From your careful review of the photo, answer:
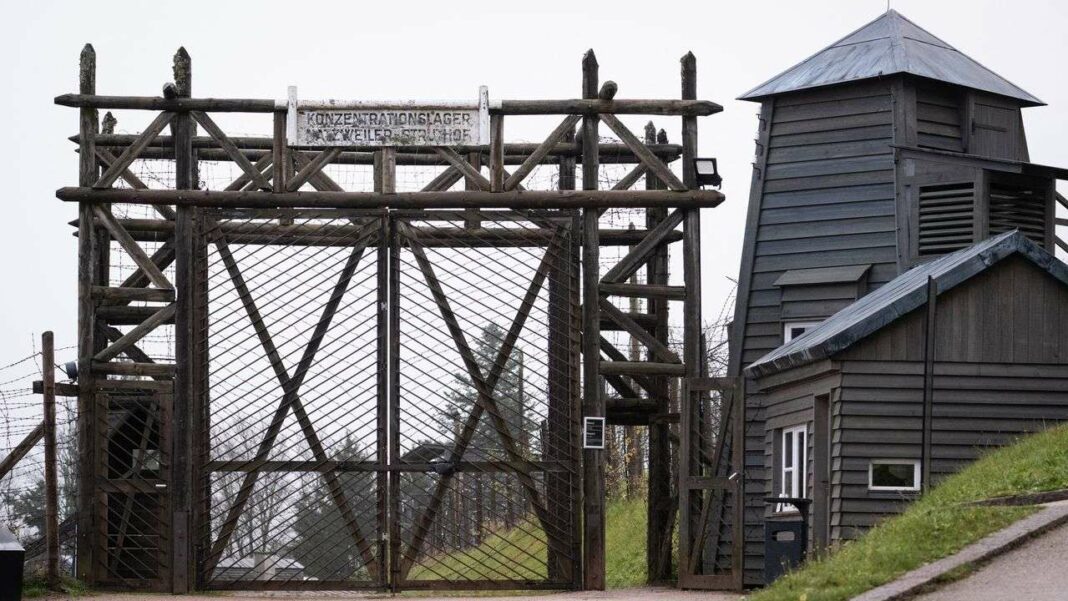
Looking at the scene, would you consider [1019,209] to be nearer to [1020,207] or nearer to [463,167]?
[1020,207]

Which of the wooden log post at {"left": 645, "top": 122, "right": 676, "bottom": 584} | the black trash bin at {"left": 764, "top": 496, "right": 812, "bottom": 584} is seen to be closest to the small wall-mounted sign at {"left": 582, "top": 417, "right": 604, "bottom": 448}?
the wooden log post at {"left": 645, "top": 122, "right": 676, "bottom": 584}

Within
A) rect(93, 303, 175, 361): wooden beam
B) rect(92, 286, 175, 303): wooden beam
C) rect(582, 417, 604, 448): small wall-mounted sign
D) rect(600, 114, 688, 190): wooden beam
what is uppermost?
rect(600, 114, 688, 190): wooden beam

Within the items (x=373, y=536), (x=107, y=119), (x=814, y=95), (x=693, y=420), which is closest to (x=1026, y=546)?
(x=693, y=420)

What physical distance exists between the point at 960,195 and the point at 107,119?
13.1 metres

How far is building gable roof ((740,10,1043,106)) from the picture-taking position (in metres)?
24.4

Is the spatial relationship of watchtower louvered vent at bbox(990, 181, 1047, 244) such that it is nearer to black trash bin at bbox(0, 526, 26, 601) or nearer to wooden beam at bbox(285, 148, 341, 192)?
wooden beam at bbox(285, 148, 341, 192)

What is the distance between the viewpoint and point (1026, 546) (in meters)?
13.6

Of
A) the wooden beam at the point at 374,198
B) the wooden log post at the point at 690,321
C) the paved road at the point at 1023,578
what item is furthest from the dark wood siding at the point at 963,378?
the paved road at the point at 1023,578

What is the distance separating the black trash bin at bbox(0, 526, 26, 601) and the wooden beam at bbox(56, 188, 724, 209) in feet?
20.7

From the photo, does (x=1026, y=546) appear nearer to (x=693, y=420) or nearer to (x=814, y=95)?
(x=693, y=420)

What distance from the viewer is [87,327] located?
70.3 ft

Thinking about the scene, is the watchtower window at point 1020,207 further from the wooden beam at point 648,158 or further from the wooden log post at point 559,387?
the wooden log post at point 559,387

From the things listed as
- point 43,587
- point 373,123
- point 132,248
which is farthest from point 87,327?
point 373,123

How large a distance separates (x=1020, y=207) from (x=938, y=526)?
10071 mm
